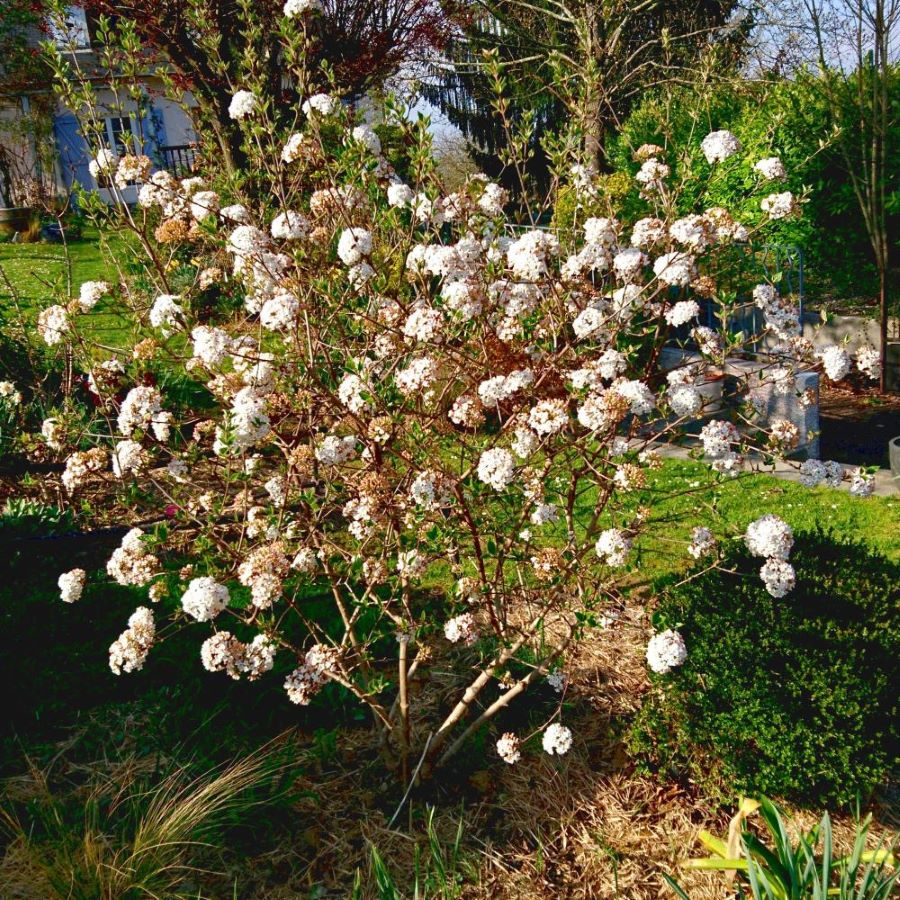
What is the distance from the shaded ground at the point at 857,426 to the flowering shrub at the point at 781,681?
141 inches

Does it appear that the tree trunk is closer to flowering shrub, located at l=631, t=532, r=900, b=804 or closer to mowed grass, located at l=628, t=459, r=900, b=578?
mowed grass, located at l=628, t=459, r=900, b=578

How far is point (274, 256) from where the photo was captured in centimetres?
265

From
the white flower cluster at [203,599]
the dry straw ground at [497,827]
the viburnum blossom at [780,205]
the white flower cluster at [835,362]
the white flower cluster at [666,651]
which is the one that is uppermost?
the viburnum blossom at [780,205]

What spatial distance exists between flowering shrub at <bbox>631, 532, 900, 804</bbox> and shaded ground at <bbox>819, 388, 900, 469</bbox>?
3.58m

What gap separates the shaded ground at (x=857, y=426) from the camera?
20.9 feet

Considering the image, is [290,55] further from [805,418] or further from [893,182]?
[893,182]

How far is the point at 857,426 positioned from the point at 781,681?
16.7 ft

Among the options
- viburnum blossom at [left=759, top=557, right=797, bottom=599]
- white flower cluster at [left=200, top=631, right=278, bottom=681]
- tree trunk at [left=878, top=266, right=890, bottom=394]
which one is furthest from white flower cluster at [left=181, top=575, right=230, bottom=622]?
tree trunk at [left=878, top=266, right=890, bottom=394]

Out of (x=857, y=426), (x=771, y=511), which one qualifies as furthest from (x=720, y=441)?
(x=857, y=426)

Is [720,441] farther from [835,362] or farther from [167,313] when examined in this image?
[167,313]

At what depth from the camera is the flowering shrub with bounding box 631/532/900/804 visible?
2533 millimetres

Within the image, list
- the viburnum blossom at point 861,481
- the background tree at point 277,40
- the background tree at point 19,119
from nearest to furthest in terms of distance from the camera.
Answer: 1. the viburnum blossom at point 861,481
2. the background tree at point 277,40
3. the background tree at point 19,119

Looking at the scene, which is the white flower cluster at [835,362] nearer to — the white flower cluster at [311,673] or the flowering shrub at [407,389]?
the flowering shrub at [407,389]

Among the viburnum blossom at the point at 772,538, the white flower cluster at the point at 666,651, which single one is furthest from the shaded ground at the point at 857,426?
the white flower cluster at the point at 666,651
